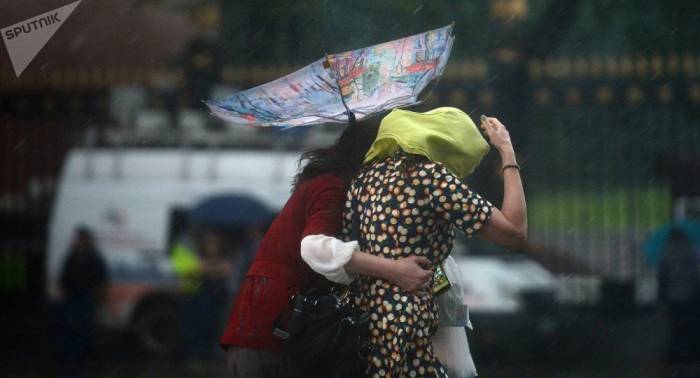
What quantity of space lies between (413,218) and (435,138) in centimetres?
26

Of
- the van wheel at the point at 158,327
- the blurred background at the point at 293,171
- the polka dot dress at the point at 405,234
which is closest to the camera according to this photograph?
the polka dot dress at the point at 405,234

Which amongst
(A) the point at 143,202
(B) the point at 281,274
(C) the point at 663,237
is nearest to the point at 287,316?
(B) the point at 281,274

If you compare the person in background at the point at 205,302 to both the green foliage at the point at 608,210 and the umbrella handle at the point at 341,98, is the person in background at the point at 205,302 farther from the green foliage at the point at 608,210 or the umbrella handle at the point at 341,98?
the umbrella handle at the point at 341,98

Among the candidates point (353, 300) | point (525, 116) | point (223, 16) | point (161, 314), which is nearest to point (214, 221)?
point (161, 314)

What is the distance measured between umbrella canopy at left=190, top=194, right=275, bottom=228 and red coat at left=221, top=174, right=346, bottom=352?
26.0 feet

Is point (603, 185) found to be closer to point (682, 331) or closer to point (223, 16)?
point (682, 331)

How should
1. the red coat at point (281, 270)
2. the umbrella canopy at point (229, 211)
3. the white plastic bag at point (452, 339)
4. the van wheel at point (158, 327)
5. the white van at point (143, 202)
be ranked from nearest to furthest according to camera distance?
the red coat at point (281, 270) < the white plastic bag at point (452, 339) < the umbrella canopy at point (229, 211) < the white van at point (143, 202) < the van wheel at point (158, 327)

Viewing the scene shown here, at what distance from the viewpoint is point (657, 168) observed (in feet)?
36.2

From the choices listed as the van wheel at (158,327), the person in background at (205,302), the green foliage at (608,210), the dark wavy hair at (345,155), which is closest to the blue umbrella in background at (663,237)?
the green foliage at (608,210)

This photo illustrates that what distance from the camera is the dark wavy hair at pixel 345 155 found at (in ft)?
12.1

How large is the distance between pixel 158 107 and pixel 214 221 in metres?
1.31

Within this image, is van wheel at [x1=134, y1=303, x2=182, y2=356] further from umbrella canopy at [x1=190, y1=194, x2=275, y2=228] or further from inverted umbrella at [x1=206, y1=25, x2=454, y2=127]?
inverted umbrella at [x1=206, y1=25, x2=454, y2=127]

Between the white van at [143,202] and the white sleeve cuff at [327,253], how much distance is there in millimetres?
8305

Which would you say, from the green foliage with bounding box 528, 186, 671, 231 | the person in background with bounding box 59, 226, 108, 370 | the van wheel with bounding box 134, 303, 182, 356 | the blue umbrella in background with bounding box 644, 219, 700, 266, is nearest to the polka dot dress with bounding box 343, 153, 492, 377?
the blue umbrella in background with bounding box 644, 219, 700, 266
